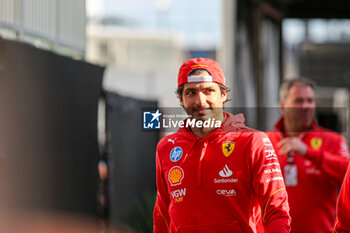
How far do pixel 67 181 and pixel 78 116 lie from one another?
0.60m

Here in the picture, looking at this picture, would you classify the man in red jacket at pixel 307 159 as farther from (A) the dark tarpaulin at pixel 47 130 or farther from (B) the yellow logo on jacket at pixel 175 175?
(A) the dark tarpaulin at pixel 47 130

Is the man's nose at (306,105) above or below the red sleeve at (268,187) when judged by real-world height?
above

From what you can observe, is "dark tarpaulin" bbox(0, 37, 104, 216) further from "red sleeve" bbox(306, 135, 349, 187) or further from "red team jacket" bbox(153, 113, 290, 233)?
"red sleeve" bbox(306, 135, 349, 187)

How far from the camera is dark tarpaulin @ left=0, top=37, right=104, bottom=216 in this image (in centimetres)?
383

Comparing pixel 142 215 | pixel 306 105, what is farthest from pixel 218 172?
pixel 142 215

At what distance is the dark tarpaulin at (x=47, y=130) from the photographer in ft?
12.6

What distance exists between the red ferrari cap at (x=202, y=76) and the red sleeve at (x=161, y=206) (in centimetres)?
50

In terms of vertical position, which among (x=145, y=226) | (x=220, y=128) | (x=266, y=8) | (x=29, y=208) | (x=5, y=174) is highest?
(x=266, y=8)

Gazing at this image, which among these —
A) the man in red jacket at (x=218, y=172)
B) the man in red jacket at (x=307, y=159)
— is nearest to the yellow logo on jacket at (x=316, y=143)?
the man in red jacket at (x=307, y=159)

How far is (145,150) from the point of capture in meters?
8.89

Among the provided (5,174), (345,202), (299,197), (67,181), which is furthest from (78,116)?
(345,202)

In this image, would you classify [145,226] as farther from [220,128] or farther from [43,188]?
[220,128]

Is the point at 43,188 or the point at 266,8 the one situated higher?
the point at 266,8

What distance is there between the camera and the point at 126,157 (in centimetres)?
776
